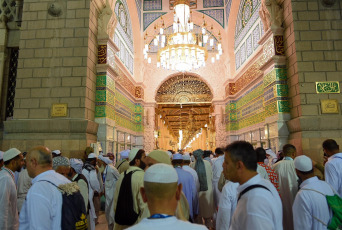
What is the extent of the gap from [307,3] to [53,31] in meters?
5.18

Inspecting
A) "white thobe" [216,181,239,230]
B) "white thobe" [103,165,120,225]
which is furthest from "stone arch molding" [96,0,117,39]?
"white thobe" [216,181,239,230]

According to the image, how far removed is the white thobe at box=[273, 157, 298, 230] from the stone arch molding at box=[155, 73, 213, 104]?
774 cm

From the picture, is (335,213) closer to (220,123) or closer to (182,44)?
(182,44)

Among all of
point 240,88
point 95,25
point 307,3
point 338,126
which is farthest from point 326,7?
point 95,25

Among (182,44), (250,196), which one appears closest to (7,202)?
(250,196)

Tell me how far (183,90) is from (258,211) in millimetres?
9694

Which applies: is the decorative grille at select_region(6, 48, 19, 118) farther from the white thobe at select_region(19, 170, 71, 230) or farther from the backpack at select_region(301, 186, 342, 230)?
the backpack at select_region(301, 186, 342, 230)

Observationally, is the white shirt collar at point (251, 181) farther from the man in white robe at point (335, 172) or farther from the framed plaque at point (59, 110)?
the framed plaque at point (59, 110)

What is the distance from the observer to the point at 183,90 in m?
10.7

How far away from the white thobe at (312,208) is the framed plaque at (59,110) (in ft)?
14.5

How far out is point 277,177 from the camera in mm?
2695

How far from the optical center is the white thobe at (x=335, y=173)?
Result: 91.0 inches

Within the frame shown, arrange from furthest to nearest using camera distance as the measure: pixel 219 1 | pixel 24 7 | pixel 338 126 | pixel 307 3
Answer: pixel 219 1 → pixel 24 7 → pixel 307 3 → pixel 338 126

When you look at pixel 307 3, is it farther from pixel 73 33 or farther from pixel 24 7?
pixel 24 7
